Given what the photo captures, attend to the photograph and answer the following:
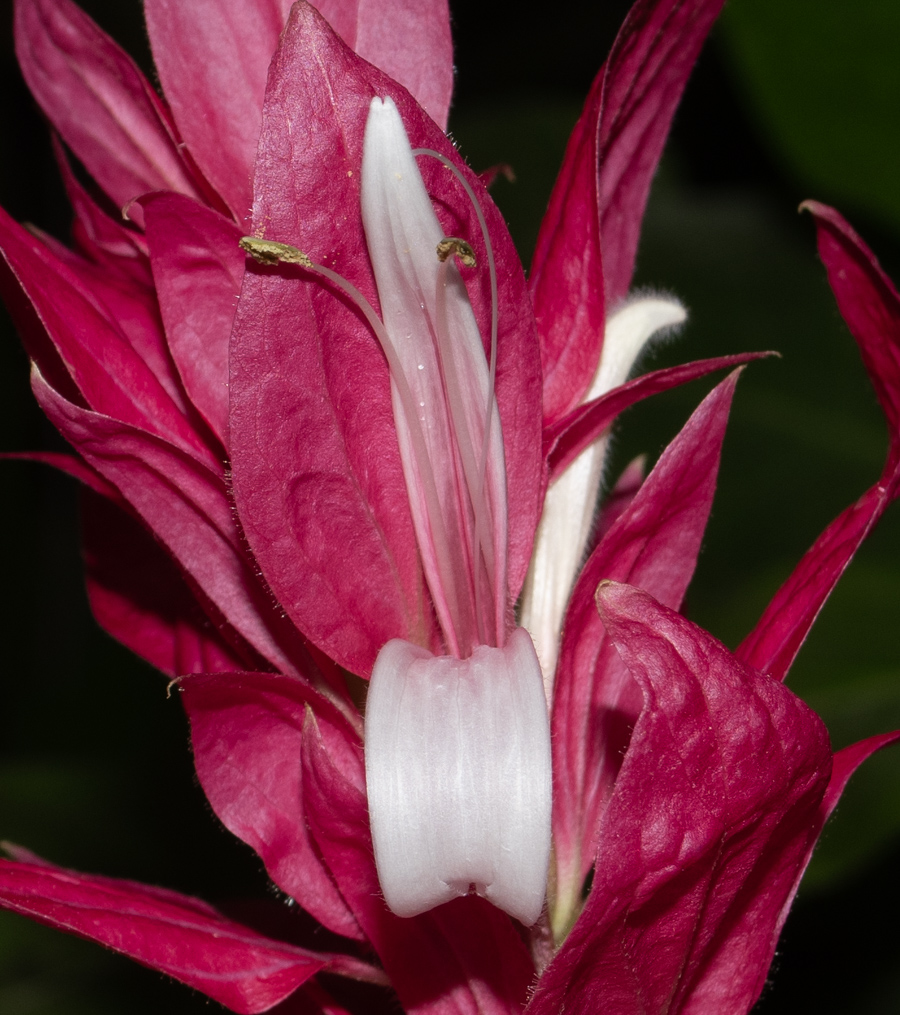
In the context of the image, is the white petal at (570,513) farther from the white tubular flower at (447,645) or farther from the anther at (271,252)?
the anther at (271,252)

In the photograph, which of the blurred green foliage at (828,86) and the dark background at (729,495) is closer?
the dark background at (729,495)

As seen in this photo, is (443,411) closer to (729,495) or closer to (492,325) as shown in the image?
(492,325)

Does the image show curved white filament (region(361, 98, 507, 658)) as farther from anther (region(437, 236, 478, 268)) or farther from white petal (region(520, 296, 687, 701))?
white petal (region(520, 296, 687, 701))

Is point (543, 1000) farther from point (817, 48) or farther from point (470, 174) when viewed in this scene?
point (817, 48)

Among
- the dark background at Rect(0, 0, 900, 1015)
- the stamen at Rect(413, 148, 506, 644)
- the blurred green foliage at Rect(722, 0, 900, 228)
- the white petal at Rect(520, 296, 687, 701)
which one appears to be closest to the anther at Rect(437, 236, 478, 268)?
the stamen at Rect(413, 148, 506, 644)

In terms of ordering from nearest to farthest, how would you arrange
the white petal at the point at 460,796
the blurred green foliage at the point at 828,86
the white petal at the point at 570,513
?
the white petal at the point at 460,796 → the white petal at the point at 570,513 → the blurred green foliage at the point at 828,86

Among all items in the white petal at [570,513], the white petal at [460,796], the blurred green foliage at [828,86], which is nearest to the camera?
the white petal at [460,796]

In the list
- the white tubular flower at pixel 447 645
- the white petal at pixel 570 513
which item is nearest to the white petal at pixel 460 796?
the white tubular flower at pixel 447 645

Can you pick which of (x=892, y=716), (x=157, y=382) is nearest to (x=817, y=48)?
(x=892, y=716)
